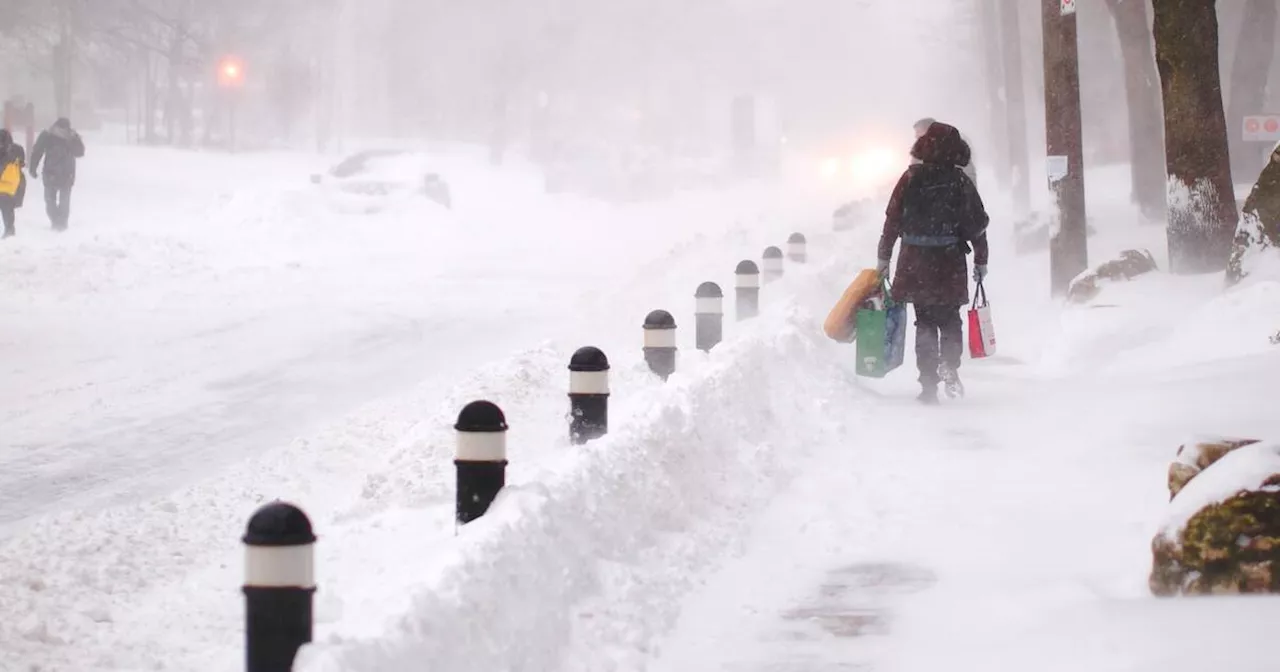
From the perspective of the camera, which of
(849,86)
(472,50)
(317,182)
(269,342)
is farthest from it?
(849,86)

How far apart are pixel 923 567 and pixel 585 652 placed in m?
1.94

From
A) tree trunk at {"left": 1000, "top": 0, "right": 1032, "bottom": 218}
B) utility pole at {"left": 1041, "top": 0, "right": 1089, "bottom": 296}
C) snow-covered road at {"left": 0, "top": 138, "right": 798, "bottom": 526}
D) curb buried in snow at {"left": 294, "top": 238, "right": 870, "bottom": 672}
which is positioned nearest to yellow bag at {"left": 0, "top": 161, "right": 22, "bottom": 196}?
snow-covered road at {"left": 0, "top": 138, "right": 798, "bottom": 526}

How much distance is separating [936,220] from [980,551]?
481cm

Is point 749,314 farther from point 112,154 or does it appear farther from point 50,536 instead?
point 112,154

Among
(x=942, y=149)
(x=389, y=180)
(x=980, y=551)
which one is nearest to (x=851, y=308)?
(x=942, y=149)

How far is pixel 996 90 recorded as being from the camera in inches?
1513

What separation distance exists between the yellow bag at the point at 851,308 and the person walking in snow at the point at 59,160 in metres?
17.7

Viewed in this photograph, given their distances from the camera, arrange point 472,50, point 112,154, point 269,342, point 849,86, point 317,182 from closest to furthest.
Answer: point 269,342
point 317,182
point 112,154
point 472,50
point 849,86

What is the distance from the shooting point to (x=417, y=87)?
270 ft

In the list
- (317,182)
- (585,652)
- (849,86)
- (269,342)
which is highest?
(849,86)

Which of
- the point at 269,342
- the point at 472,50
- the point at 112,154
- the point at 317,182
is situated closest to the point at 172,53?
the point at 112,154

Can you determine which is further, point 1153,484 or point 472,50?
point 472,50

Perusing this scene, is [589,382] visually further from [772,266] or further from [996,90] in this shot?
[996,90]

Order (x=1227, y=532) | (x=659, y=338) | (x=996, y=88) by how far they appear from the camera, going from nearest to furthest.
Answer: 1. (x=1227, y=532)
2. (x=659, y=338)
3. (x=996, y=88)
